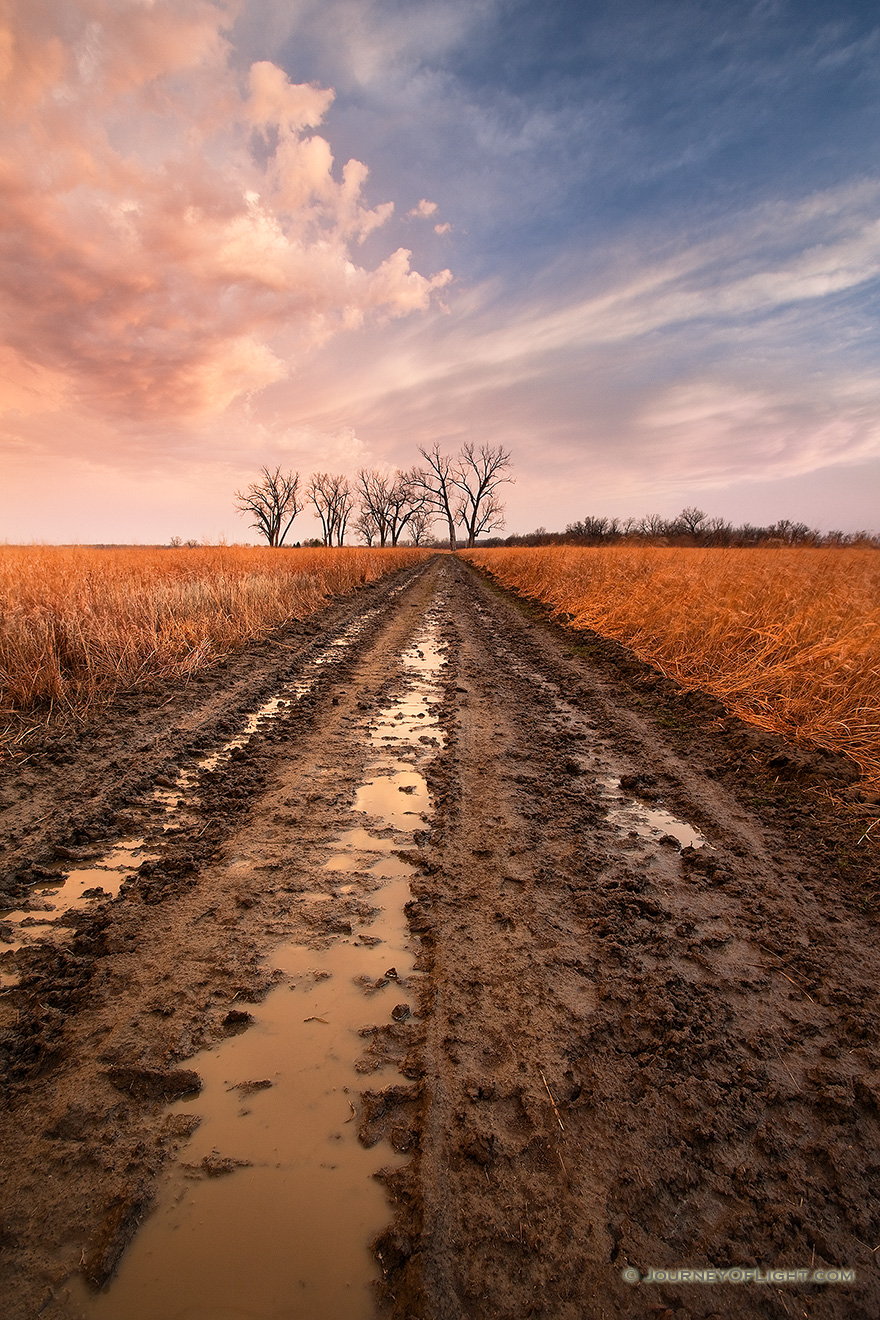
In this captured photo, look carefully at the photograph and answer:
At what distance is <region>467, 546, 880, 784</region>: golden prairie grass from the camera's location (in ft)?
13.7

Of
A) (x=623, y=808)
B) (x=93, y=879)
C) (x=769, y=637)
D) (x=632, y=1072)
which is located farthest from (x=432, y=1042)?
(x=769, y=637)

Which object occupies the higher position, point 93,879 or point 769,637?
point 769,637

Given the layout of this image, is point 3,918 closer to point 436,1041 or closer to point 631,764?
point 436,1041

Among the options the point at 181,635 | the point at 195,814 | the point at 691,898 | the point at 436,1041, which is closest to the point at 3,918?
the point at 195,814

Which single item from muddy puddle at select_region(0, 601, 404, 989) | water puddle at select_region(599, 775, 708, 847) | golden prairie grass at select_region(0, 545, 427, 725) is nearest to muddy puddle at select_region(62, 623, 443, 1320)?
muddy puddle at select_region(0, 601, 404, 989)

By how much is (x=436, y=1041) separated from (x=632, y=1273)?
2.27 feet

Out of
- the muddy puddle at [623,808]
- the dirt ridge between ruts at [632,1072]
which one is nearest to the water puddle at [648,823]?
the muddy puddle at [623,808]

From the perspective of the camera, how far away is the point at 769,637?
5.51m

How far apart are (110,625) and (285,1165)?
17.4ft

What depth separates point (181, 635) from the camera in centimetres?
605

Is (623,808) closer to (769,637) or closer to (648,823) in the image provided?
(648,823)

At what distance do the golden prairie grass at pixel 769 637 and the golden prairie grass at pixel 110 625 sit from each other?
5.49 meters

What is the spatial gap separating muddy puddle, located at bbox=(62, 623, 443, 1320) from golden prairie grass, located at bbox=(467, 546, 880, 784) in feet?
11.7

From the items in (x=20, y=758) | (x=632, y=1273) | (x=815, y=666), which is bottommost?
(x=632, y=1273)
